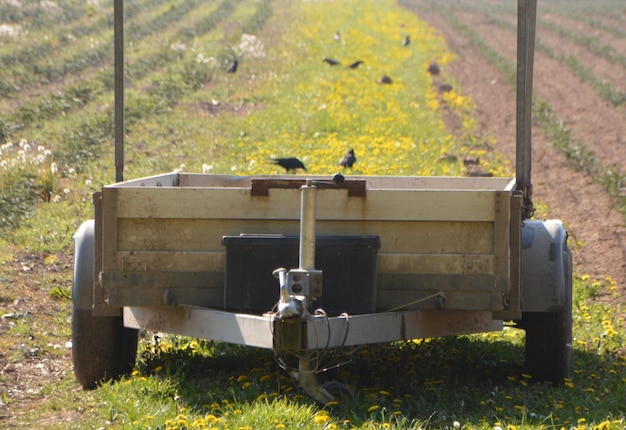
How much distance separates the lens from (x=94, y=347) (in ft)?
20.7

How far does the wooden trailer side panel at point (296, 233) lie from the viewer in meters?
5.54

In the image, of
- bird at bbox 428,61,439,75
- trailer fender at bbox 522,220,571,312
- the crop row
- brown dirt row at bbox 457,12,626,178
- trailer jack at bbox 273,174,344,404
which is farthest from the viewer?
bird at bbox 428,61,439,75

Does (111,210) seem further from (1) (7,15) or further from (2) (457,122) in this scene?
(1) (7,15)

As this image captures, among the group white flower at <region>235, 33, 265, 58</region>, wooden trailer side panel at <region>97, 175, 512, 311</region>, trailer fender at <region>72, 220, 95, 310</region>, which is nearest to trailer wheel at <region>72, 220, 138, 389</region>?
trailer fender at <region>72, 220, 95, 310</region>

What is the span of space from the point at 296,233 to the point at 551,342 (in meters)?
1.77

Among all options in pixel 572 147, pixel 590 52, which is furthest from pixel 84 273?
pixel 590 52

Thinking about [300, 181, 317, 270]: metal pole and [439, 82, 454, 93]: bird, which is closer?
[300, 181, 317, 270]: metal pole

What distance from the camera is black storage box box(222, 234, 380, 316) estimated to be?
5.44m

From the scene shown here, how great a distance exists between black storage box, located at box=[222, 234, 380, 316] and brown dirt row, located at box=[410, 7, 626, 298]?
14.3 ft

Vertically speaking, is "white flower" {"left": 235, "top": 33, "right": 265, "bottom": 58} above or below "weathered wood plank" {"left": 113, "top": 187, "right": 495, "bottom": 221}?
above

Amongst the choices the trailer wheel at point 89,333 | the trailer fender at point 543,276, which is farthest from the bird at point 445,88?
the trailer wheel at point 89,333

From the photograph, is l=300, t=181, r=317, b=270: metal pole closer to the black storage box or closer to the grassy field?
the black storage box

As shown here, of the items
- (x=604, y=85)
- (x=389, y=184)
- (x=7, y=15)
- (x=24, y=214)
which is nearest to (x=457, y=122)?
(x=604, y=85)

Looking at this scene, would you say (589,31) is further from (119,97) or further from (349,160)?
(119,97)
